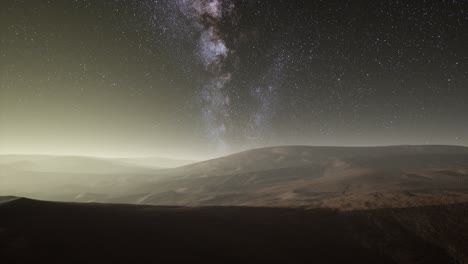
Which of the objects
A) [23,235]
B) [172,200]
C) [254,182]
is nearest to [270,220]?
[23,235]

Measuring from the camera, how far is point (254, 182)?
5712 cm

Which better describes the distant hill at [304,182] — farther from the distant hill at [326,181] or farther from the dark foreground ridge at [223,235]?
the dark foreground ridge at [223,235]

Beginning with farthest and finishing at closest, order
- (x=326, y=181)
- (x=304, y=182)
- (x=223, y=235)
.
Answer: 1. (x=304, y=182)
2. (x=326, y=181)
3. (x=223, y=235)

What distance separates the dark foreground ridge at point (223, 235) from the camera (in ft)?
27.8

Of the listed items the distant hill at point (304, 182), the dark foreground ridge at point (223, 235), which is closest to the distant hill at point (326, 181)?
the distant hill at point (304, 182)

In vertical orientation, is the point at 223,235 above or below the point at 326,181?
above

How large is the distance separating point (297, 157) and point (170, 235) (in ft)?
260

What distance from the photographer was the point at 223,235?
11297 millimetres

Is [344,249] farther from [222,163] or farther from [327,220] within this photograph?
[222,163]

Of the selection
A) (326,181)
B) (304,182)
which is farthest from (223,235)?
(304,182)

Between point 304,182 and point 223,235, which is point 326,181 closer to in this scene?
point 304,182

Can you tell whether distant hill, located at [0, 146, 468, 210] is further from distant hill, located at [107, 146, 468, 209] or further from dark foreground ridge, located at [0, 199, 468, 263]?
dark foreground ridge, located at [0, 199, 468, 263]

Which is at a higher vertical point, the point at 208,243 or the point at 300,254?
the point at 208,243

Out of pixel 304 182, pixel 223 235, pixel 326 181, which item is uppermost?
pixel 223 235
